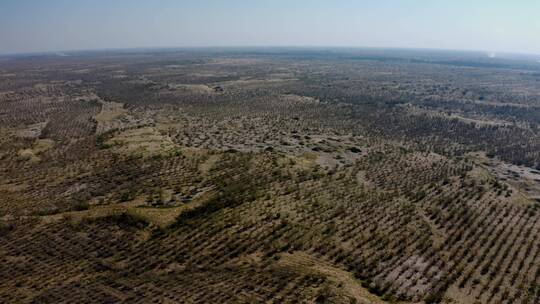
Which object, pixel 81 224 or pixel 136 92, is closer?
pixel 81 224

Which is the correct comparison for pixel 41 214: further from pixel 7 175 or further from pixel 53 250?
pixel 7 175

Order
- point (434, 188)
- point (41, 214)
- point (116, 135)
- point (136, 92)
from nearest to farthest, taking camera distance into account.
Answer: point (41, 214) < point (434, 188) < point (116, 135) < point (136, 92)

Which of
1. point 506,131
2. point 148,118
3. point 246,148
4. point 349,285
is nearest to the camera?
point 349,285

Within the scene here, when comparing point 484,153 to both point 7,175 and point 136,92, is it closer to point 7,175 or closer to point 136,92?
point 7,175

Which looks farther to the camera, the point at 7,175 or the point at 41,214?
the point at 7,175

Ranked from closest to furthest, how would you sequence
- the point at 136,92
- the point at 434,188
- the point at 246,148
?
the point at 434,188 → the point at 246,148 → the point at 136,92

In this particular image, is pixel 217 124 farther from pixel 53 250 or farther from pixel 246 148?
pixel 53 250

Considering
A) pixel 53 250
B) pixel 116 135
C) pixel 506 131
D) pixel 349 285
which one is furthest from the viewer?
pixel 506 131

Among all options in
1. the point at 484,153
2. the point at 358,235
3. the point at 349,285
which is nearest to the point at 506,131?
the point at 484,153

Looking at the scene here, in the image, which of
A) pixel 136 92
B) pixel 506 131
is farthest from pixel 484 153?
pixel 136 92
